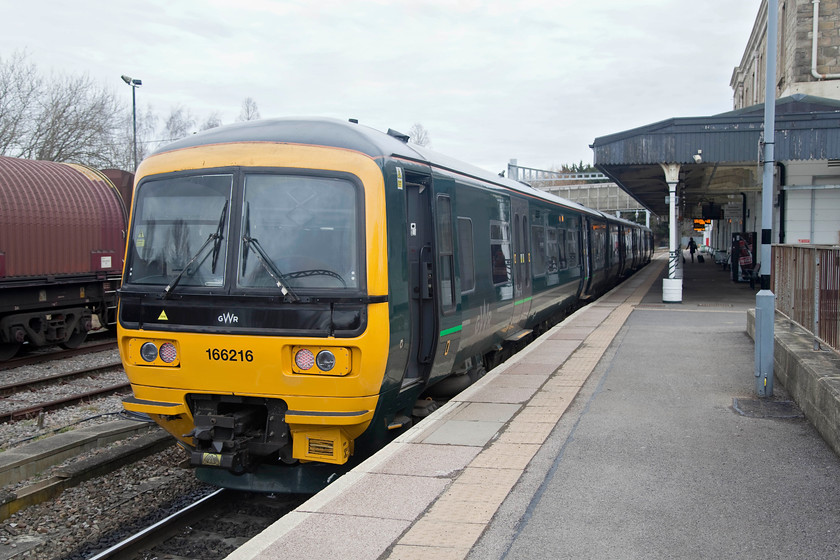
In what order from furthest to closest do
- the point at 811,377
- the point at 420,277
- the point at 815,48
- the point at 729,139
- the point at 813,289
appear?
the point at 815,48 < the point at 729,139 < the point at 813,289 < the point at 811,377 < the point at 420,277

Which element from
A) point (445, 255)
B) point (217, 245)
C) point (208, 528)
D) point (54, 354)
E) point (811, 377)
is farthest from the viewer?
point (54, 354)

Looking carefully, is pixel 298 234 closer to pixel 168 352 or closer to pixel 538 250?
pixel 168 352

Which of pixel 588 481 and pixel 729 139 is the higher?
pixel 729 139

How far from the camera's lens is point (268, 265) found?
5.29 metres

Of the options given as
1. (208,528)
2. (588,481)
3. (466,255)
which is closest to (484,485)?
(588,481)

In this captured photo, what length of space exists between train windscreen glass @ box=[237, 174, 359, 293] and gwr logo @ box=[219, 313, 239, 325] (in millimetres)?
238

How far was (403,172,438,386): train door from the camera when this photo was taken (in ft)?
20.0

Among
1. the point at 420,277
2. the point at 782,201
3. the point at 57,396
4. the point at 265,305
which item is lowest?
the point at 57,396

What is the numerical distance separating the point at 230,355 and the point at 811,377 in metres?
4.91

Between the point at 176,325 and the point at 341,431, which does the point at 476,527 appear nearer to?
A: the point at 341,431

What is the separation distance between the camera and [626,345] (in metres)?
10.9

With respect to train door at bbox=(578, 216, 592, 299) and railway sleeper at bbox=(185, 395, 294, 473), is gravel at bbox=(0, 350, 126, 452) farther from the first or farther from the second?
train door at bbox=(578, 216, 592, 299)

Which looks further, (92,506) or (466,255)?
(466,255)

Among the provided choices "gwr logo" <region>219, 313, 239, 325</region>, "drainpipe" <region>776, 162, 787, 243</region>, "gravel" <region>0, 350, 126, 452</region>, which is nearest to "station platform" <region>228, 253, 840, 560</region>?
"gwr logo" <region>219, 313, 239, 325</region>
